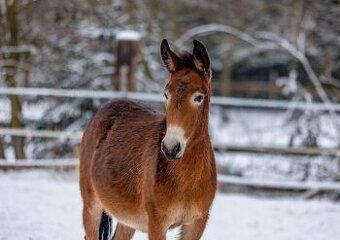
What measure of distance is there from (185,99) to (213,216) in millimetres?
3705

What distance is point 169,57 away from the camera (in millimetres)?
3652

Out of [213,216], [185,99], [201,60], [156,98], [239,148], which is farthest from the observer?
[239,148]

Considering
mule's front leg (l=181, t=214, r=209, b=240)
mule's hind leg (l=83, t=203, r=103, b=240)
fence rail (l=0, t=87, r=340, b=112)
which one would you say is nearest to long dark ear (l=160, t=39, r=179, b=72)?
mule's front leg (l=181, t=214, r=209, b=240)

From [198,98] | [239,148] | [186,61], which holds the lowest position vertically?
[239,148]

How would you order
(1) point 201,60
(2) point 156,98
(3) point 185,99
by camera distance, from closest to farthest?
(3) point 185,99 → (1) point 201,60 → (2) point 156,98

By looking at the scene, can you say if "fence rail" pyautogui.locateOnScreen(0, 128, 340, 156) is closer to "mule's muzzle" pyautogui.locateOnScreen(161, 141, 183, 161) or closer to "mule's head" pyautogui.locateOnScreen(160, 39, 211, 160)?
"mule's head" pyautogui.locateOnScreen(160, 39, 211, 160)

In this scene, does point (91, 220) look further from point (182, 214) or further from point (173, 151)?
point (173, 151)

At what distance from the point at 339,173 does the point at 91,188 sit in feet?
16.5

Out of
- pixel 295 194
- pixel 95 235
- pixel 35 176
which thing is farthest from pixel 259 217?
pixel 35 176

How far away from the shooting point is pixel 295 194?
8938 mm

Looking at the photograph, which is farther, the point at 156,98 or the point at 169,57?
the point at 156,98

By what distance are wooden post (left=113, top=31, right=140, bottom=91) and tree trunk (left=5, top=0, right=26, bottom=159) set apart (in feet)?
5.58

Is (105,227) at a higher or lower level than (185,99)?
lower

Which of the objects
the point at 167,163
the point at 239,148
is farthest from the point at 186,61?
the point at 239,148
